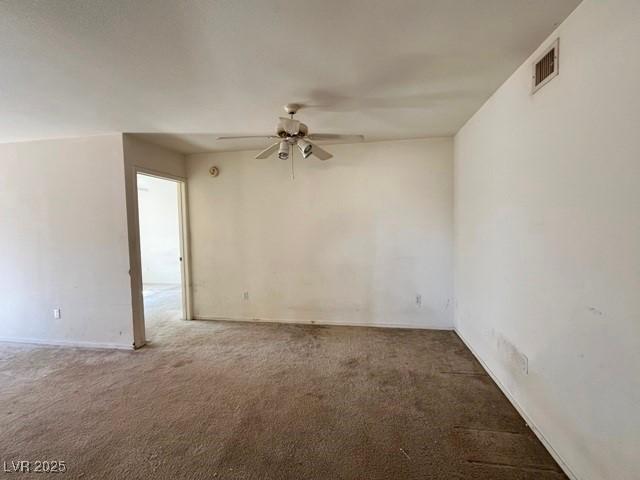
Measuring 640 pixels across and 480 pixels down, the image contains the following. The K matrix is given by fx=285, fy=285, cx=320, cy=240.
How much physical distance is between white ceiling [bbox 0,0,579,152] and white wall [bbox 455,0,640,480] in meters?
0.34

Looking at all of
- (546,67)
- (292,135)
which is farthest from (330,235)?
(546,67)

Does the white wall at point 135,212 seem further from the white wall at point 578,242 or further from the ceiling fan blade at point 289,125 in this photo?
the white wall at point 578,242

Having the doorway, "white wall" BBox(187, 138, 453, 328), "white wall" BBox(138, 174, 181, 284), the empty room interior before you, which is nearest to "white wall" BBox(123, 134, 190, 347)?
the empty room interior

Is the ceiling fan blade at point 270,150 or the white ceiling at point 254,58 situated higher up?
the white ceiling at point 254,58

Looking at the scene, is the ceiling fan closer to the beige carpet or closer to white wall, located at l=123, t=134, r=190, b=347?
white wall, located at l=123, t=134, r=190, b=347

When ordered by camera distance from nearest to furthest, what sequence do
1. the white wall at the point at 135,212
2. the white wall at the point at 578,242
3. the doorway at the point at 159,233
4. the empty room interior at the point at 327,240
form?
the white wall at the point at 578,242, the empty room interior at the point at 327,240, the white wall at the point at 135,212, the doorway at the point at 159,233

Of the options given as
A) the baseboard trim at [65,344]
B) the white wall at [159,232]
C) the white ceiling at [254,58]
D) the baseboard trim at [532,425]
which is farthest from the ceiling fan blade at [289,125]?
the white wall at [159,232]

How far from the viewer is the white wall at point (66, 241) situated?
3.28m

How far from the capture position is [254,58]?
1809 millimetres

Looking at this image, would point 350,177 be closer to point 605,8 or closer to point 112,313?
point 605,8

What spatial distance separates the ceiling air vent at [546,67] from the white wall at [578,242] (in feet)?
0.18

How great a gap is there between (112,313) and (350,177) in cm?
338

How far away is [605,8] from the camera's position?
1.27m

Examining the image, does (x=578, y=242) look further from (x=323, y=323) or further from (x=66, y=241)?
(x=66, y=241)
